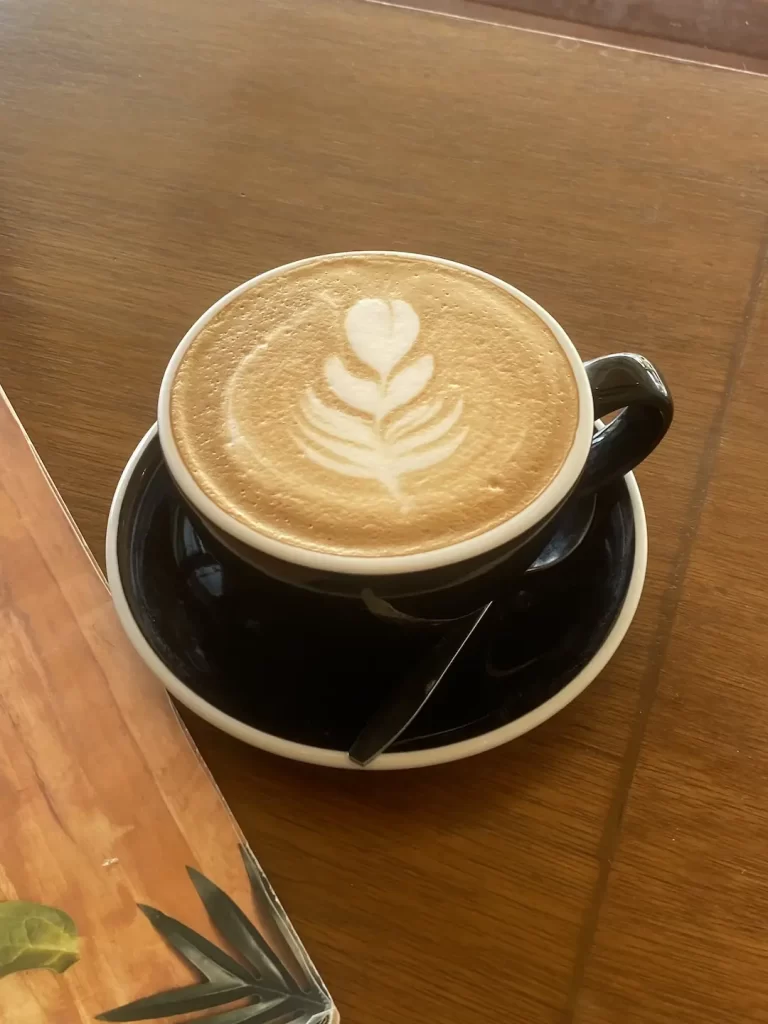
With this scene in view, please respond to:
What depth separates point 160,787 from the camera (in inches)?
15.5

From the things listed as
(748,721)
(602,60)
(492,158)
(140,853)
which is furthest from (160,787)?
(602,60)

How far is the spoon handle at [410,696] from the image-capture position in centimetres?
39

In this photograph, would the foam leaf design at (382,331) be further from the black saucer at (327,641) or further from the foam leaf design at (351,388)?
the black saucer at (327,641)

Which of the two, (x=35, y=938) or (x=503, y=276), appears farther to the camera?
(x=503, y=276)

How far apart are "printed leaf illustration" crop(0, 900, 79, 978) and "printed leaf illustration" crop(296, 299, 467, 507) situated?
220 millimetres

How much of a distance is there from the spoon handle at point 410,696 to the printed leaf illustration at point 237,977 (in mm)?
73

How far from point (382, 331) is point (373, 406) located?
0.05 metres

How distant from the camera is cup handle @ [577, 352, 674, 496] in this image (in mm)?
414

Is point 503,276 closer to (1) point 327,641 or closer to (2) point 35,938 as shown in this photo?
(1) point 327,641

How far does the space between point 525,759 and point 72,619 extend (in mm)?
234

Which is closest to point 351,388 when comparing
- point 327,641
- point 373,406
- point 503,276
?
point 373,406

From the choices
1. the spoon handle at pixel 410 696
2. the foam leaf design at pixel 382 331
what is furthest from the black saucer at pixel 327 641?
the foam leaf design at pixel 382 331

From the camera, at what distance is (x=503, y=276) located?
622 mm

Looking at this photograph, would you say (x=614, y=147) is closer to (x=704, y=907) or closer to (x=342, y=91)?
(x=342, y=91)
